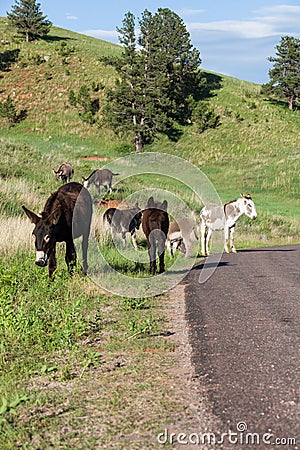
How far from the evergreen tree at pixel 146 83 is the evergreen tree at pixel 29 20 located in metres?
28.6

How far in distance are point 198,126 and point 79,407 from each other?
215ft

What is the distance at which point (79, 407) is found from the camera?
4898 mm

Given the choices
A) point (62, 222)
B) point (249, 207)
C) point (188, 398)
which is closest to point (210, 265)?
point (249, 207)

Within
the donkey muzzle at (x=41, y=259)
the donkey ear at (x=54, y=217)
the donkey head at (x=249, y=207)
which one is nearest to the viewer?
the donkey muzzle at (x=41, y=259)

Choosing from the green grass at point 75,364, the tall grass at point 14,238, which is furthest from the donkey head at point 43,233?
the tall grass at point 14,238

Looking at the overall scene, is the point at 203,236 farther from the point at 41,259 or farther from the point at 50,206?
the point at 41,259

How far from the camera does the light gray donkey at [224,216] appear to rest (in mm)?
19016

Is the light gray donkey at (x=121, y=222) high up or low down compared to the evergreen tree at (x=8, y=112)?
down

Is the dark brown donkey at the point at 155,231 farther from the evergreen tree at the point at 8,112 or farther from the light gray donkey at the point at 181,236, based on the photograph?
the evergreen tree at the point at 8,112

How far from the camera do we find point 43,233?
9.52m

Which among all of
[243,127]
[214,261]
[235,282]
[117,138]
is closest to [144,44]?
[117,138]

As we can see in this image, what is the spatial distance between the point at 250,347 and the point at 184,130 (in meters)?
63.3

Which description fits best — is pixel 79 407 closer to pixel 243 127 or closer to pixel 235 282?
pixel 235 282

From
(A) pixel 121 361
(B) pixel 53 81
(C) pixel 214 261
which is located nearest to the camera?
(A) pixel 121 361
